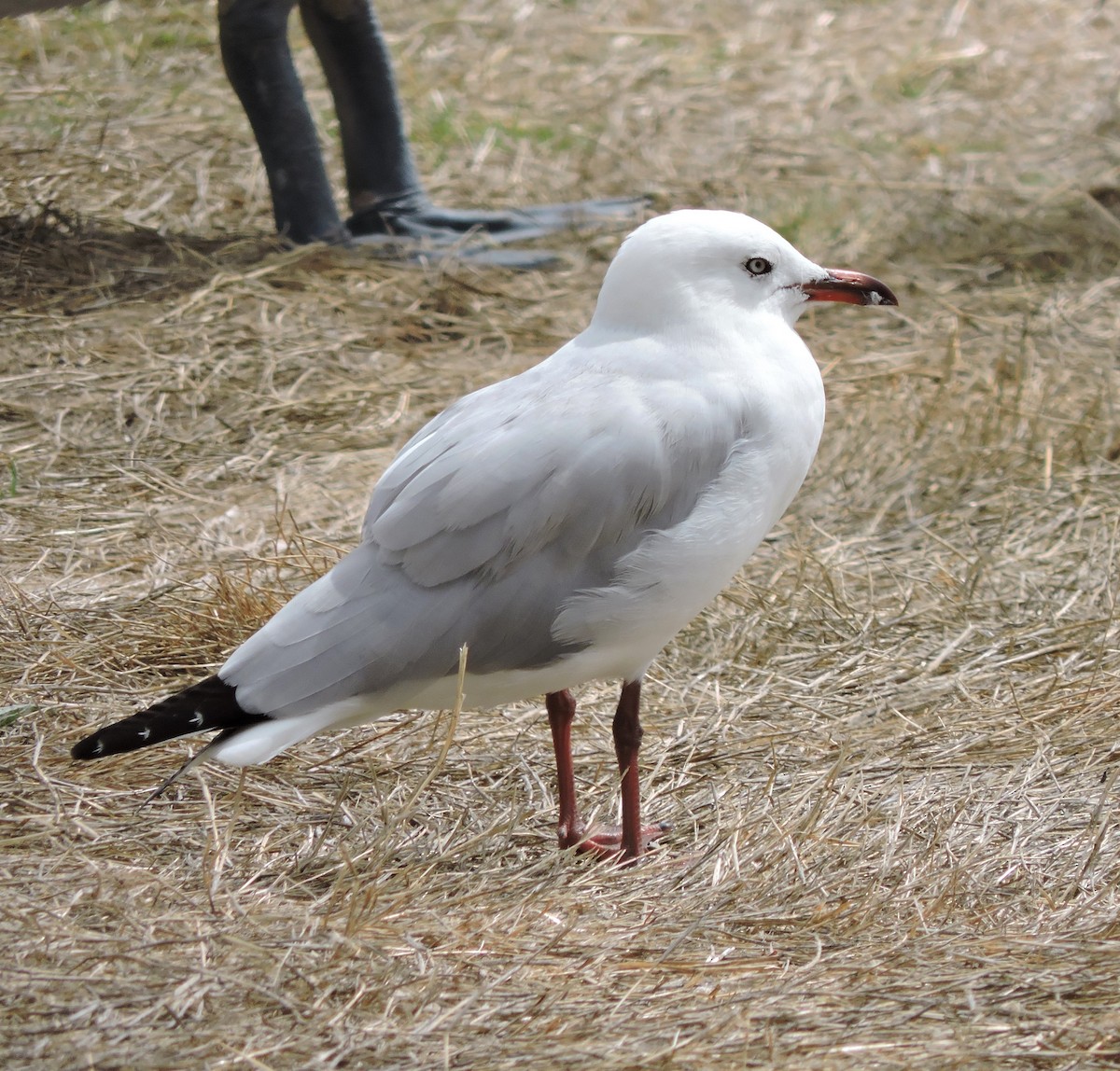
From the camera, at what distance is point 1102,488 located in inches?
155

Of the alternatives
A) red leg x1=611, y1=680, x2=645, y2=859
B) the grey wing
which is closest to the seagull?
the grey wing

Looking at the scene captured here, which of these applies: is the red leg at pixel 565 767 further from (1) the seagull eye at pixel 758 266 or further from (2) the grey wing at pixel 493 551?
(1) the seagull eye at pixel 758 266

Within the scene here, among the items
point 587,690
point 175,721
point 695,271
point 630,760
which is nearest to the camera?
point 175,721

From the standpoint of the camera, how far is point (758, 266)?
102 inches

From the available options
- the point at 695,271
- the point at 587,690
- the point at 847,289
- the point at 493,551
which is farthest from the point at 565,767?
the point at 847,289

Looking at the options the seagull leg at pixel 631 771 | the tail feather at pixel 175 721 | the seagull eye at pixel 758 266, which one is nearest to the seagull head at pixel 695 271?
the seagull eye at pixel 758 266

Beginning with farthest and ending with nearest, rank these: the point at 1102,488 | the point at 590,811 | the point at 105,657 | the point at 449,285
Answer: the point at 449,285
the point at 1102,488
the point at 105,657
the point at 590,811

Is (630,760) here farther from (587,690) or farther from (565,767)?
(587,690)

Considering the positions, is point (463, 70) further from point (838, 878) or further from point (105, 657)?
point (838, 878)

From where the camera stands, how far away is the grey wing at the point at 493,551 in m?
2.34

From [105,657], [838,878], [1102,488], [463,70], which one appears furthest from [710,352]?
[463,70]

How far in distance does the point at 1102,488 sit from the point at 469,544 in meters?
2.22

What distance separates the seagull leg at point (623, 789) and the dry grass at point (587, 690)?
10 cm

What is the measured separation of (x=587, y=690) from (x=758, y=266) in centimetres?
112
